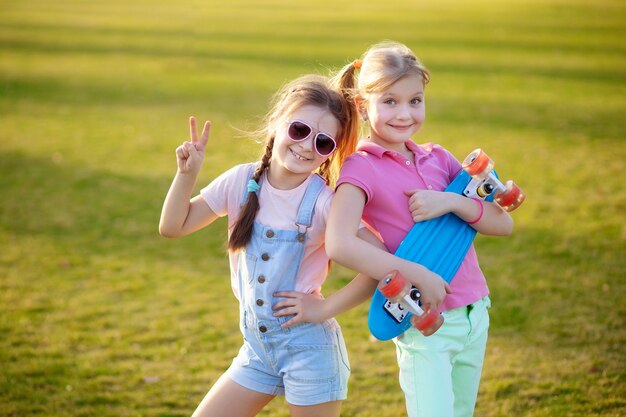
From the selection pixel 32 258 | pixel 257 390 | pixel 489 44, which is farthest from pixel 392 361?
pixel 489 44

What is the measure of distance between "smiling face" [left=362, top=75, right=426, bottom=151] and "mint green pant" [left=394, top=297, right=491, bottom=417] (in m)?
0.72

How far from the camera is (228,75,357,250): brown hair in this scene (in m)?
2.74

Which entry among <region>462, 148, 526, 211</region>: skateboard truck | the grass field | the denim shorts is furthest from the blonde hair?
the grass field

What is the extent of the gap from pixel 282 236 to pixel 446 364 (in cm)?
79

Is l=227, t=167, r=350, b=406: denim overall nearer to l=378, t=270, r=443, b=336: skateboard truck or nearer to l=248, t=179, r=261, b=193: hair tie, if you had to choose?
l=248, t=179, r=261, b=193: hair tie

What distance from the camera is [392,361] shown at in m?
4.63

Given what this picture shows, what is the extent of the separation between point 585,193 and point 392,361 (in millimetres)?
4145

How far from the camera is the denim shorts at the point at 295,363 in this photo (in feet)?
8.92

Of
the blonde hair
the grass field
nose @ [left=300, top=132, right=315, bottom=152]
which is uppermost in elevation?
the blonde hair

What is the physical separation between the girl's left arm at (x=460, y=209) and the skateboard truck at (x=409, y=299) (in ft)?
0.97

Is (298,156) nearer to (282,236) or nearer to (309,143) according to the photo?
(309,143)

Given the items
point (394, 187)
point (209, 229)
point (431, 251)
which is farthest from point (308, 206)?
point (209, 229)

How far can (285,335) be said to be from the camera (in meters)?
2.75

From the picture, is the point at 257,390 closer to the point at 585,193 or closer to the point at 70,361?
the point at 70,361
